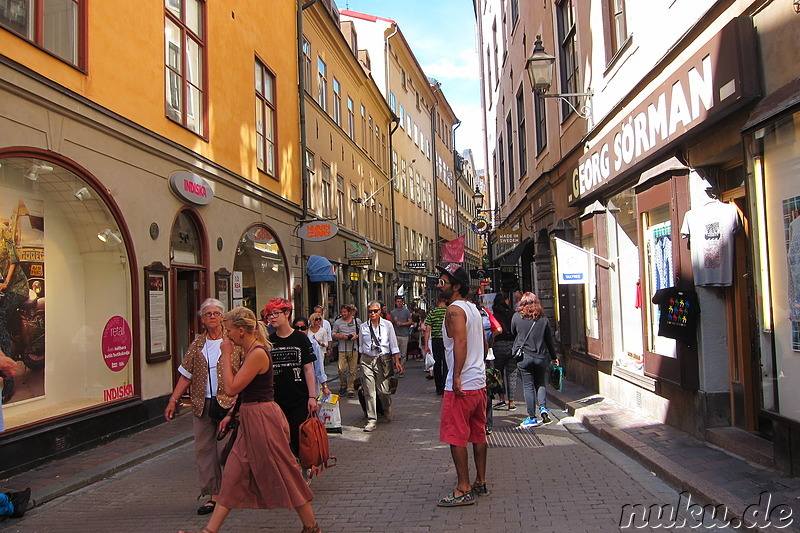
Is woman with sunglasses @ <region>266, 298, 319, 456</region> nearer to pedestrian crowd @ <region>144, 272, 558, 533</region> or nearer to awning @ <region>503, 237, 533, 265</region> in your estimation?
pedestrian crowd @ <region>144, 272, 558, 533</region>

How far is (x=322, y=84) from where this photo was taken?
20250 mm

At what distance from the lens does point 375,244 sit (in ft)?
91.5

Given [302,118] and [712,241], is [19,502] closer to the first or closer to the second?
[712,241]

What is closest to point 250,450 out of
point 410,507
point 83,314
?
point 410,507

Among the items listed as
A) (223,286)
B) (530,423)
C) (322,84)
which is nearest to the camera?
(530,423)

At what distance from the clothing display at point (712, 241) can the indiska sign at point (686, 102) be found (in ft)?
2.80

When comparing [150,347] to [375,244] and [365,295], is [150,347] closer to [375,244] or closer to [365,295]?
[365,295]

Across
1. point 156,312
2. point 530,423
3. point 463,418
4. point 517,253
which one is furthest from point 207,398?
point 517,253

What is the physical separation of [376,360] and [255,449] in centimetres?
463

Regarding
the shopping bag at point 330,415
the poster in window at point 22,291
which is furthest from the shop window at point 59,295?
the shopping bag at point 330,415

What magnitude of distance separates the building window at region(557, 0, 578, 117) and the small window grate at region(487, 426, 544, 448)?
20.2ft

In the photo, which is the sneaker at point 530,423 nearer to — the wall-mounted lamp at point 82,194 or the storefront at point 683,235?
the storefront at point 683,235

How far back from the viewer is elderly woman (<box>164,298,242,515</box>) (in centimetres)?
520

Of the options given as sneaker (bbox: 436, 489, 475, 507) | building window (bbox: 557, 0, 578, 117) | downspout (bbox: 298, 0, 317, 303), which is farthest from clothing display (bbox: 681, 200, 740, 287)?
downspout (bbox: 298, 0, 317, 303)
